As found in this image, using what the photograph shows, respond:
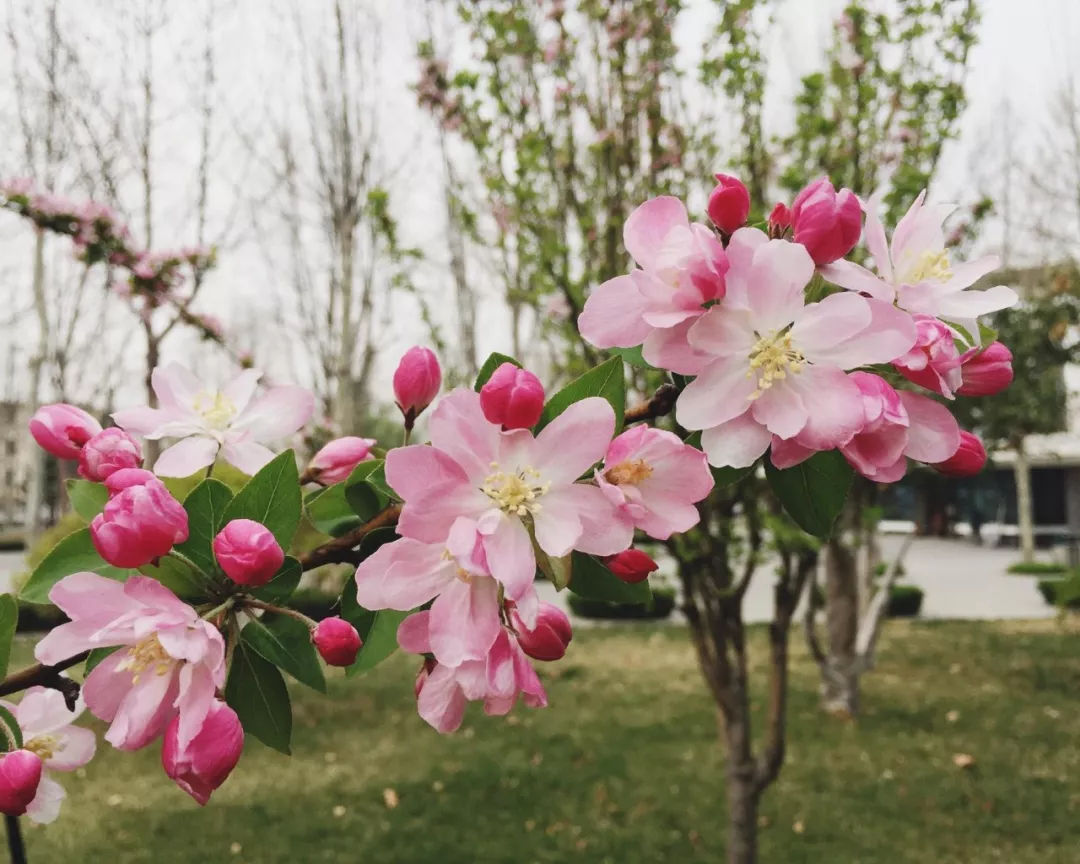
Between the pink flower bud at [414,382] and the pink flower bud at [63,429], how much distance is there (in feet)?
0.97

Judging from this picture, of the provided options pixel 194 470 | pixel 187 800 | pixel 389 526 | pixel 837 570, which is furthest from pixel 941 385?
pixel 837 570

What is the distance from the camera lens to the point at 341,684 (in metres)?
9.08

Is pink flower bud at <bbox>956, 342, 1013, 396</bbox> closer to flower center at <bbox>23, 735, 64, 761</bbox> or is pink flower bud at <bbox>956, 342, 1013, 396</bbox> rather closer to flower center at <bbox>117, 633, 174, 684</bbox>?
flower center at <bbox>117, 633, 174, 684</bbox>

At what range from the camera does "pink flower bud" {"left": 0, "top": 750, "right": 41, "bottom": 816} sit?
28.3 inches

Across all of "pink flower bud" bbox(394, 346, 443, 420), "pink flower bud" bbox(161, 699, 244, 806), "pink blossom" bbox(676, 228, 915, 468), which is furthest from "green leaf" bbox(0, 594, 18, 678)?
"pink blossom" bbox(676, 228, 915, 468)

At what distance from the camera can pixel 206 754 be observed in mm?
629

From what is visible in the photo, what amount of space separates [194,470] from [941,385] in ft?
2.29

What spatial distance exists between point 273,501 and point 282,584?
7cm

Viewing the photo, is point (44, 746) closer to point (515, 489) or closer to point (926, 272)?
point (515, 489)

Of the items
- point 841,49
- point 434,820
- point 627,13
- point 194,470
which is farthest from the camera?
point 434,820

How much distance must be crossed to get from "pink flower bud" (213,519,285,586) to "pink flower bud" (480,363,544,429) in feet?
0.66

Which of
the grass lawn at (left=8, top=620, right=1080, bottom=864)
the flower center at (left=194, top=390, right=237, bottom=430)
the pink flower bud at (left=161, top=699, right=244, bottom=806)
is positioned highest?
the flower center at (left=194, top=390, right=237, bottom=430)

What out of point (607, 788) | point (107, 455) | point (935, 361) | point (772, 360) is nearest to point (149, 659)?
point (107, 455)

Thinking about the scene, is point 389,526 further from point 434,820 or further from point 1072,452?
point 1072,452
